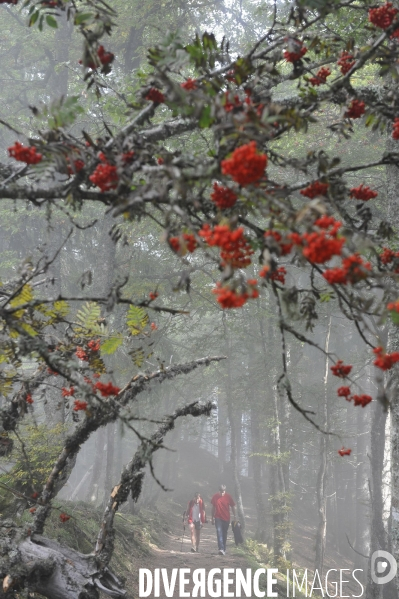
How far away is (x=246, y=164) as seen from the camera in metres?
1.77

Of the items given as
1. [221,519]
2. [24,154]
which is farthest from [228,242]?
[221,519]

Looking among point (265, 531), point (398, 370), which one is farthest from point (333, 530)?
point (398, 370)

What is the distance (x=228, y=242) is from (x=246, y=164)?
1.01 feet

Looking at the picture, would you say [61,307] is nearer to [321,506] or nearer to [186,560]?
[186,560]

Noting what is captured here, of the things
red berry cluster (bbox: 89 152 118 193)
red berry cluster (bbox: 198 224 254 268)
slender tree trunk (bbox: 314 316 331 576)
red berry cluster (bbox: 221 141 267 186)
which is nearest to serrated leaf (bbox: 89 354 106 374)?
red berry cluster (bbox: 89 152 118 193)

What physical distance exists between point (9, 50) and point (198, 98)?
22.1 m

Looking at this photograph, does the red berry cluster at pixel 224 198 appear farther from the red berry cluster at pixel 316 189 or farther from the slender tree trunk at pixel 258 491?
the slender tree trunk at pixel 258 491

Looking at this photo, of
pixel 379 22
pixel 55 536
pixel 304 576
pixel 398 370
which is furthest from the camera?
pixel 304 576

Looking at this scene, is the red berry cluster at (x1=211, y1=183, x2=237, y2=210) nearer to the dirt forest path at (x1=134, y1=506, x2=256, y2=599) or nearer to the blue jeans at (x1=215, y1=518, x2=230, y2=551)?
the dirt forest path at (x1=134, y1=506, x2=256, y2=599)

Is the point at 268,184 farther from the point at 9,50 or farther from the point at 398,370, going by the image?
the point at 9,50

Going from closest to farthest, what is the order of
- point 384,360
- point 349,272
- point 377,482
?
point 349,272 < point 384,360 < point 377,482

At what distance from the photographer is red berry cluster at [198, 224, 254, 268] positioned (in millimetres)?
1749

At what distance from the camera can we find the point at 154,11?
1398cm

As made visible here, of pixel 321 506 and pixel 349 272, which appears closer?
pixel 349 272
